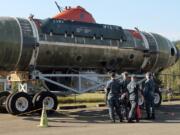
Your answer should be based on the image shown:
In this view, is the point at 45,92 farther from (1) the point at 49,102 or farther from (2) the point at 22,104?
(2) the point at 22,104

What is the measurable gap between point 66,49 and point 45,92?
Answer: 97.8 inches

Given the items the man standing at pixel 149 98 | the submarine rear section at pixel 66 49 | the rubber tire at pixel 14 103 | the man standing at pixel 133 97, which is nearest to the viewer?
the man standing at pixel 133 97

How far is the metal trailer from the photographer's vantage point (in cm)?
1867

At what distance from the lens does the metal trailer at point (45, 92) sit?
1867 centimetres

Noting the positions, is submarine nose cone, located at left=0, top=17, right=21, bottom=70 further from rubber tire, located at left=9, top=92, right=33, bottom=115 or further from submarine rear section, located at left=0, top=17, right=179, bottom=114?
rubber tire, located at left=9, top=92, right=33, bottom=115

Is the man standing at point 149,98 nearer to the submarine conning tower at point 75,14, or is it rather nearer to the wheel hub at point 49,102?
the wheel hub at point 49,102

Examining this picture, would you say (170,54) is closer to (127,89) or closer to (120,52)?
(120,52)

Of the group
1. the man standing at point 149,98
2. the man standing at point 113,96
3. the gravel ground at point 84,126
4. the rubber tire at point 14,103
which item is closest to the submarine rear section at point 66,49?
the rubber tire at point 14,103

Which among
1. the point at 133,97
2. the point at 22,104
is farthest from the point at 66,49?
the point at 133,97

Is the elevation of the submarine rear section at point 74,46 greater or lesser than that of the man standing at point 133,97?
greater

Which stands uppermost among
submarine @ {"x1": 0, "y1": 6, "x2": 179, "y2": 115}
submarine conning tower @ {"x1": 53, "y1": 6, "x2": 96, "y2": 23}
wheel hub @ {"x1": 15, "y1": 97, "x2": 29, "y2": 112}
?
submarine conning tower @ {"x1": 53, "y1": 6, "x2": 96, "y2": 23}

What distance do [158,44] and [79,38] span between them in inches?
213

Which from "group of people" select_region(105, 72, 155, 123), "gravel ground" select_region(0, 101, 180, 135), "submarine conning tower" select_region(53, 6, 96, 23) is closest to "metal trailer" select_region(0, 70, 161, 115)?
"gravel ground" select_region(0, 101, 180, 135)

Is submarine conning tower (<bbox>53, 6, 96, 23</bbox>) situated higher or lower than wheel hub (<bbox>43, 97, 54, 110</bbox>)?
higher
